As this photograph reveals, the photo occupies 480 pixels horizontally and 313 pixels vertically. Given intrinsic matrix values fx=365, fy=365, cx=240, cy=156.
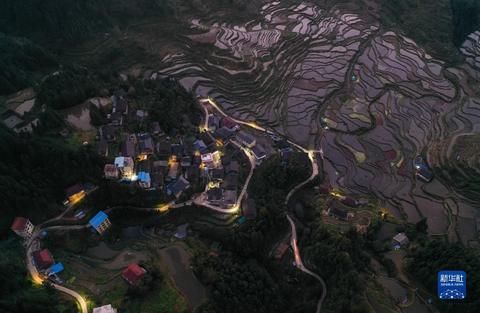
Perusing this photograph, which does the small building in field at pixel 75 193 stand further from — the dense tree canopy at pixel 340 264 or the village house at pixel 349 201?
the village house at pixel 349 201

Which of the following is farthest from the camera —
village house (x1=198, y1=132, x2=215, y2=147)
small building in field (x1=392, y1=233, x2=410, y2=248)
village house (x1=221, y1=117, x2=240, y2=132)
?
village house (x1=221, y1=117, x2=240, y2=132)

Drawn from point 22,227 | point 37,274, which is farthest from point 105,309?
point 22,227

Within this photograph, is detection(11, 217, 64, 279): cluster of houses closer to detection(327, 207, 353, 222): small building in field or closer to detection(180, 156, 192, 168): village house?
detection(180, 156, 192, 168): village house

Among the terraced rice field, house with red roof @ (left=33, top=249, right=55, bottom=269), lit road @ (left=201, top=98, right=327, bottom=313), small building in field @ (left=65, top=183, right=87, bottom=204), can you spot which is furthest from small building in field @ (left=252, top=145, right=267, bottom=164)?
house with red roof @ (left=33, top=249, right=55, bottom=269)

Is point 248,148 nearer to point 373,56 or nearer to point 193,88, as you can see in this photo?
point 193,88

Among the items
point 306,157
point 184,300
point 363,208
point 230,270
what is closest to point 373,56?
point 306,157

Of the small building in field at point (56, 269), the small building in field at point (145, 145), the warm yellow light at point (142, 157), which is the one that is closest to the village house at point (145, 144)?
the small building in field at point (145, 145)
